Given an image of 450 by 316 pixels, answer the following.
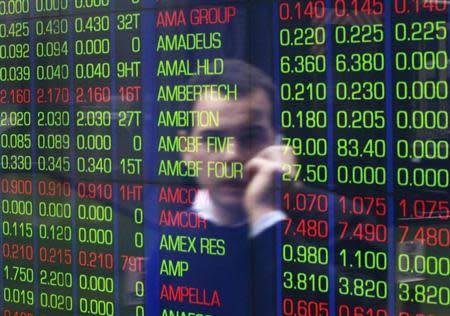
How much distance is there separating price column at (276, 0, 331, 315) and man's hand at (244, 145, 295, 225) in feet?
0.10

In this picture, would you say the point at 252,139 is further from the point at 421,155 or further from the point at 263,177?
the point at 421,155

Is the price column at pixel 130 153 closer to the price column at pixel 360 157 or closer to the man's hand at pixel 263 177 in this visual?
the man's hand at pixel 263 177

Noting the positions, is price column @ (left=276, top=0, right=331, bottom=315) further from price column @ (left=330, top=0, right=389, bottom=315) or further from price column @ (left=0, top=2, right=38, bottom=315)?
price column @ (left=0, top=2, right=38, bottom=315)

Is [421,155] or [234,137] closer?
[421,155]

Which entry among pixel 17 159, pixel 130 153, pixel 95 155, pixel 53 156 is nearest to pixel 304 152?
pixel 130 153

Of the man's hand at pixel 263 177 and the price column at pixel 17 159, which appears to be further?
the price column at pixel 17 159

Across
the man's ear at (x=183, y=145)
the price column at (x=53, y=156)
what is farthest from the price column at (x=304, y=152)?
the price column at (x=53, y=156)

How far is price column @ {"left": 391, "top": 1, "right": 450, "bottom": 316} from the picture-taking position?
3.11 meters

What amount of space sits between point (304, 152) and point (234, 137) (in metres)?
0.30

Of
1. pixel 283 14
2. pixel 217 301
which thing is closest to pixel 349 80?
pixel 283 14

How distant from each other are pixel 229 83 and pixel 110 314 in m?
1.18

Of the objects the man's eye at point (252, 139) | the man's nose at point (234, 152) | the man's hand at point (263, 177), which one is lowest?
the man's hand at point (263, 177)

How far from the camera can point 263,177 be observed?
3451 mm

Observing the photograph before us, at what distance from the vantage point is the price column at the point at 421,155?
10.2 ft
